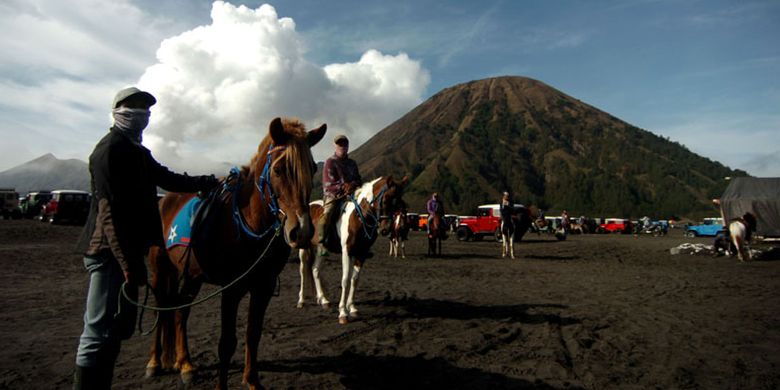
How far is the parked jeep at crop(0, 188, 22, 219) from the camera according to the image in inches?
1525

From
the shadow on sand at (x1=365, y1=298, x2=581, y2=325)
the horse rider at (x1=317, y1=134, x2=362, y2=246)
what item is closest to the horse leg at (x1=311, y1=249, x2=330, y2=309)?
the horse rider at (x1=317, y1=134, x2=362, y2=246)

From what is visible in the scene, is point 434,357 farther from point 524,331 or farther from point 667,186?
point 667,186

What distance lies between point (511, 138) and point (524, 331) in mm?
178605

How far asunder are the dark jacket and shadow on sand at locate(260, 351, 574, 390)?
2.25m

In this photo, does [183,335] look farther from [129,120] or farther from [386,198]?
[386,198]

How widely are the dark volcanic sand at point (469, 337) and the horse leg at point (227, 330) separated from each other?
539 millimetres

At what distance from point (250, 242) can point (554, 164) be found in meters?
167

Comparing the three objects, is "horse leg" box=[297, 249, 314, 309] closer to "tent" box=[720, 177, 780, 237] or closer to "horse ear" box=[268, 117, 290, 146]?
"horse ear" box=[268, 117, 290, 146]

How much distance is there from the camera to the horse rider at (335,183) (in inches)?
282

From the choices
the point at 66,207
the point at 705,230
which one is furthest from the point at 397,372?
the point at 705,230

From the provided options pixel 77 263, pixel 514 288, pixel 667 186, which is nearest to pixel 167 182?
pixel 514 288

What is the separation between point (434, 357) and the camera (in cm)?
494

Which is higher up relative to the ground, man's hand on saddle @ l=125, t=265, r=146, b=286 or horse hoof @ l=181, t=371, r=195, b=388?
man's hand on saddle @ l=125, t=265, r=146, b=286

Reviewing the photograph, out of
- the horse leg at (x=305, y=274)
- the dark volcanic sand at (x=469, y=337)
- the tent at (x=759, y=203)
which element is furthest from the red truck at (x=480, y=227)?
the horse leg at (x=305, y=274)
